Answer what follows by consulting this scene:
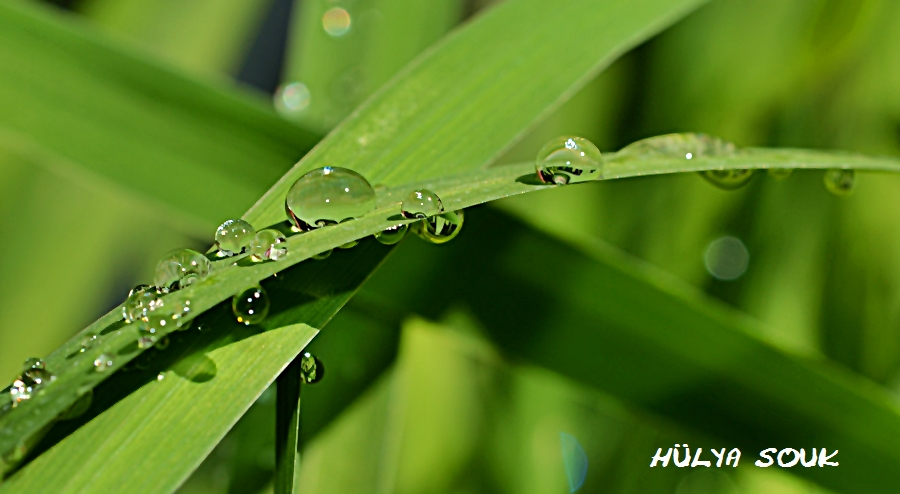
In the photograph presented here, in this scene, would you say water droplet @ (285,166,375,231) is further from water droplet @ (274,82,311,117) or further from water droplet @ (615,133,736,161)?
water droplet @ (274,82,311,117)

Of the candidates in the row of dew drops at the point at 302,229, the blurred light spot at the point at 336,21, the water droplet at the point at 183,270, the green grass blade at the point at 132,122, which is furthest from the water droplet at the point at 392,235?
the blurred light spot at the point at 336,21

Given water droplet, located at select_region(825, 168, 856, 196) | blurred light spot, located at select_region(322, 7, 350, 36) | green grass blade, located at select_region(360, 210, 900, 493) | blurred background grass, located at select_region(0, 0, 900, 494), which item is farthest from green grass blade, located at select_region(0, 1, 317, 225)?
water droplet, located at select_region(825, 168, 856, 196)

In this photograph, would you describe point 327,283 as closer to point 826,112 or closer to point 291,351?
point 291,351

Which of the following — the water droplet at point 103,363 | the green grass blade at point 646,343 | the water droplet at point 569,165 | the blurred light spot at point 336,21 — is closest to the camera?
the water droplet at point 103,363

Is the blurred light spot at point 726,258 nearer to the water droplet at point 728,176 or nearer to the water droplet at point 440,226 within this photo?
the water droplet at point 728,176

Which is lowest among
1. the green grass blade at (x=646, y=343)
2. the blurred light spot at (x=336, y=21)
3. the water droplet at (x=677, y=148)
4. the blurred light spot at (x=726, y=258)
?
the green grass blade at (x=646, y=343)

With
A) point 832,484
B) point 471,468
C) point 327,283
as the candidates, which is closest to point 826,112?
point 832,484

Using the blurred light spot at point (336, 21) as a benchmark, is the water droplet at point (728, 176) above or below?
below

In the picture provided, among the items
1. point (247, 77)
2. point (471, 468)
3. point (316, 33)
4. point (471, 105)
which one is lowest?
point (471, 468)
